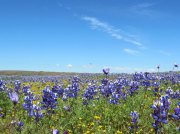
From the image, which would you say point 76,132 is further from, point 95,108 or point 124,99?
point 124,99

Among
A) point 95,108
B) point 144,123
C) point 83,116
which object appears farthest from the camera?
point 95,108

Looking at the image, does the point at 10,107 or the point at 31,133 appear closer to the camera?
the point at 31,133

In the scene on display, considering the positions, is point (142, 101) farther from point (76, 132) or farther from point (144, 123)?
point (76, 132)

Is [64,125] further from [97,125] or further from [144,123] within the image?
[144,123]

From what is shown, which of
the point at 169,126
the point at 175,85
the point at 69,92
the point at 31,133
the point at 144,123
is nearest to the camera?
the point at 31,133

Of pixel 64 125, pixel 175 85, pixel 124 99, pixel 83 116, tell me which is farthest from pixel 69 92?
pixel 175 85

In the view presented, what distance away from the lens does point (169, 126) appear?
868cm

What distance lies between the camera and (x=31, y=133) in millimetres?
8078

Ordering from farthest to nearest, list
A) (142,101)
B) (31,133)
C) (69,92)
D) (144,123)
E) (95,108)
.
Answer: (69,92), (142,101), (95,108), (144,123), (31,133)

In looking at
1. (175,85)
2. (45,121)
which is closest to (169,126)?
(45,121)

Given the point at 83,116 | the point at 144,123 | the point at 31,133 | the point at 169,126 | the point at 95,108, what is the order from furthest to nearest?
the point at 95,108 → the point at 83,116 → the point at 144,123 → the point at 169,126 → the point at 31,133

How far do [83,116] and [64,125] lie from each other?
94 cm

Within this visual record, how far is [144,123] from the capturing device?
9.28m

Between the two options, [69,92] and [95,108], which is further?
[69,92]
